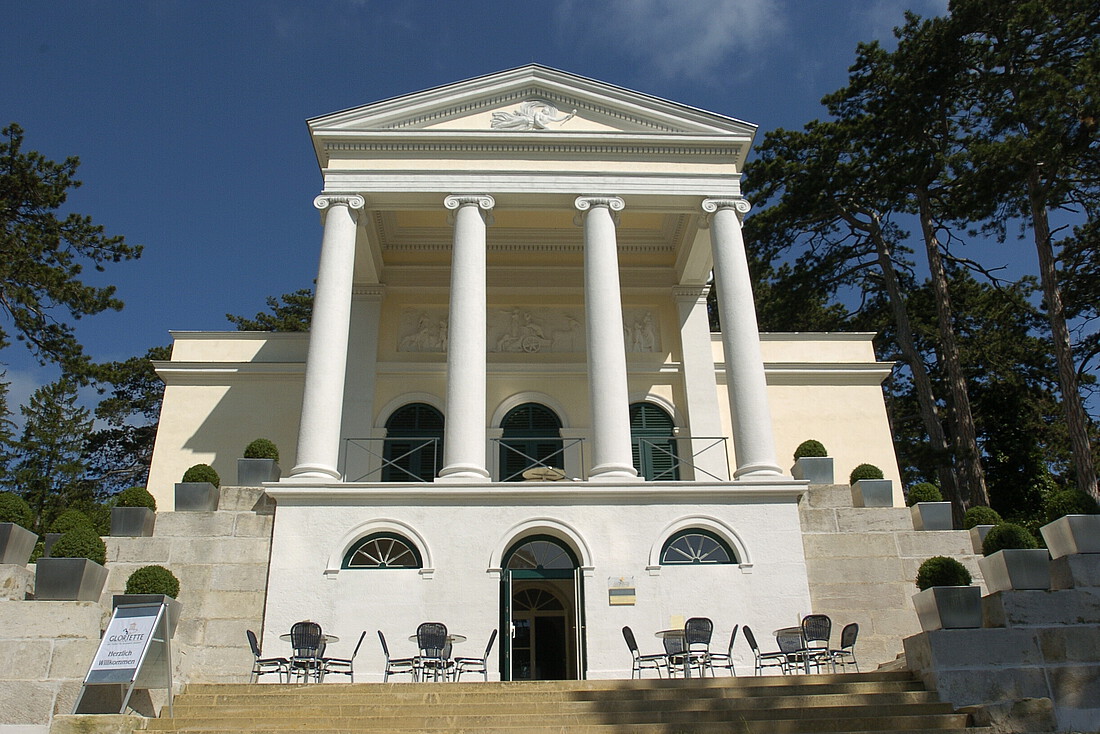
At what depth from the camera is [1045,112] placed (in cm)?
2469

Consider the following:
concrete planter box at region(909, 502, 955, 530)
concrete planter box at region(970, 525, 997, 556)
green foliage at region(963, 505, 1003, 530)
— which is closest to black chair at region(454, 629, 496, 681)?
concrete planter box at region(909, 502, 955, 530)

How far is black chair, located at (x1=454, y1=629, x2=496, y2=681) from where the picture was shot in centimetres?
1422

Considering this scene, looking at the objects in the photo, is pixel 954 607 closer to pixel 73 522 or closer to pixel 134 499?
pixel 134 499

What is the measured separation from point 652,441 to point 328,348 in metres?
8.95

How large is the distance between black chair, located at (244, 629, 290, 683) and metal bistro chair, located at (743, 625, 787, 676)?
7.08 meters

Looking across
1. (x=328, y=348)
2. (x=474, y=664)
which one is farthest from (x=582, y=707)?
(x=328, y=348)

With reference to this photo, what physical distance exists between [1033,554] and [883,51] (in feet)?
85.5

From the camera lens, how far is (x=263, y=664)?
14.2m

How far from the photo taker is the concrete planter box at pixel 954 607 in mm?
12492

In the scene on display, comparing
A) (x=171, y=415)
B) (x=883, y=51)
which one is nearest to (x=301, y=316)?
(x=171, y=415)

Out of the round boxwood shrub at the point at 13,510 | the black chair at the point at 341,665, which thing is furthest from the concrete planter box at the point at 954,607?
the round boxwood shrub at the point at 13,510

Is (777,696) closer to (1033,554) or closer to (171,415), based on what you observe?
(1033,554)

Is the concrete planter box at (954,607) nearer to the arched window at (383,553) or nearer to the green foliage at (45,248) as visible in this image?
the arched window at (383,553)

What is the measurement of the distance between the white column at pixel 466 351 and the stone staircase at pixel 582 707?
17.3 feet
